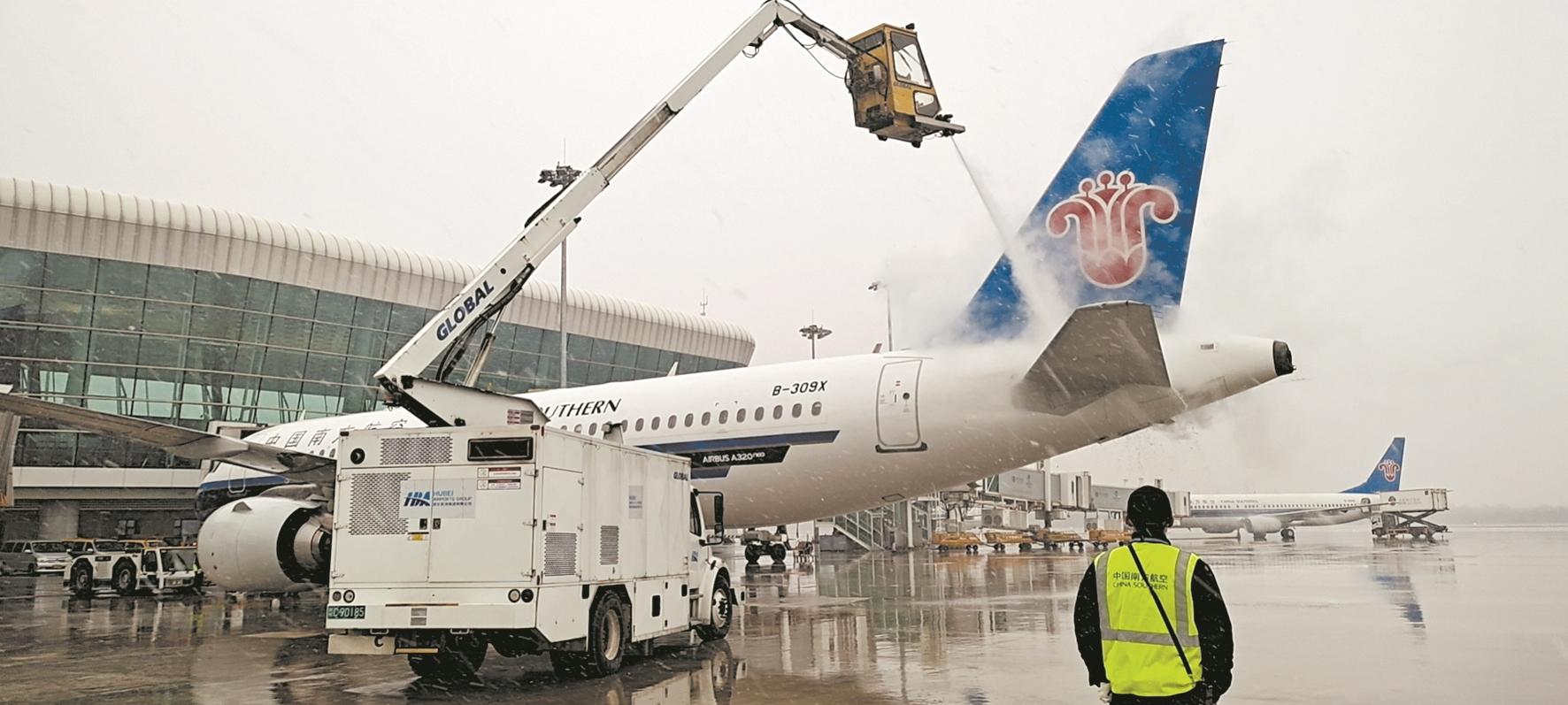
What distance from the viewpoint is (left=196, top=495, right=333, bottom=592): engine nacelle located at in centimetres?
1534

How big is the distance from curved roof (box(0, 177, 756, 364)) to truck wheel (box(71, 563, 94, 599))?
603 inches

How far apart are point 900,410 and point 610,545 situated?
5426 mm

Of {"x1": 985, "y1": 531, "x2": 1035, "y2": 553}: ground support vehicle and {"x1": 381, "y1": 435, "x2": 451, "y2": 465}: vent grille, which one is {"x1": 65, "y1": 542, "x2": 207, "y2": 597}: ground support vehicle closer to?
{"x1": 381, "y1": 435, "x2": 451, "y2": 465}: vent grille

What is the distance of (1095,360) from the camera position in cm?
1164

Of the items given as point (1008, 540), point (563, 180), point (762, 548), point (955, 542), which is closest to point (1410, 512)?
point (1008, 540)

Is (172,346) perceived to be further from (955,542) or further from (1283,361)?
(1283,361)

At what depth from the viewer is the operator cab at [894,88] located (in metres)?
12.6

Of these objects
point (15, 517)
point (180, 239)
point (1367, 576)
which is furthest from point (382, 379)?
point (15, 517)

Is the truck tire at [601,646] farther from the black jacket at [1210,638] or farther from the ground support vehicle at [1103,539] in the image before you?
the ground support vehicle at [1103,539]

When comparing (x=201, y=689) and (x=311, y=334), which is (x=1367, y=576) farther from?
(x=311, y=334)

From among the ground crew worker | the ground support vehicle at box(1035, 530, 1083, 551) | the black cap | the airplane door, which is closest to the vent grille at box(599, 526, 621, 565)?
the airplane door

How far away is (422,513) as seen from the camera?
912cm

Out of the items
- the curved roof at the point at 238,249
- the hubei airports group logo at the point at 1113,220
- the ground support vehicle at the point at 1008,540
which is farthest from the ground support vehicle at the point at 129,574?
the ground support vehicle at the point at 1008,540

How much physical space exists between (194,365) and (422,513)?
110 ft
